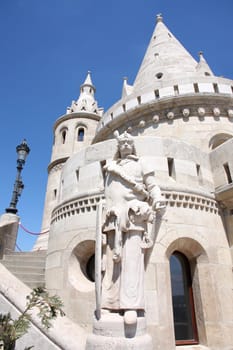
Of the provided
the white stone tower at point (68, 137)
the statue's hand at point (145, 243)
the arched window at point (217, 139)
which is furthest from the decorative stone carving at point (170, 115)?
the white stone tower at point (68, 137)

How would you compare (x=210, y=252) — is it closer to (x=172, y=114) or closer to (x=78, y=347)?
(x=78, y=347)

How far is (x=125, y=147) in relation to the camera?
15.1ft

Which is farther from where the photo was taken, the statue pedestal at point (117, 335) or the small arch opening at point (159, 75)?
the small arch opening at point (159, 75)

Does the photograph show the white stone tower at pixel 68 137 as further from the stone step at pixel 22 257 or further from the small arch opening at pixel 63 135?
the stone step at pixel 22 257

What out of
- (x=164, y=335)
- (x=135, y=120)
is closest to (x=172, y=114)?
(x=135, y=120)

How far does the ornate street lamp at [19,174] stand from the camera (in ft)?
35.0

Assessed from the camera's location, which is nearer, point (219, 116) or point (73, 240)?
point (73, 240)

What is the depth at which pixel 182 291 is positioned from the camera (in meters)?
6.57

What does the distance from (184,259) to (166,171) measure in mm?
2628

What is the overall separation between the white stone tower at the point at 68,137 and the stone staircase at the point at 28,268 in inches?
312

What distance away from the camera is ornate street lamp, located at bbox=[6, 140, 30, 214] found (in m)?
10.7

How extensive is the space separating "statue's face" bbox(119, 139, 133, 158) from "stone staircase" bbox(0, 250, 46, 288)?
5380 mm

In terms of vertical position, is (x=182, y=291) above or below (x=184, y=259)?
below

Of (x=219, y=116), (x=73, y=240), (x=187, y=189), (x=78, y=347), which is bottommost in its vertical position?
(x=78, y=347)
